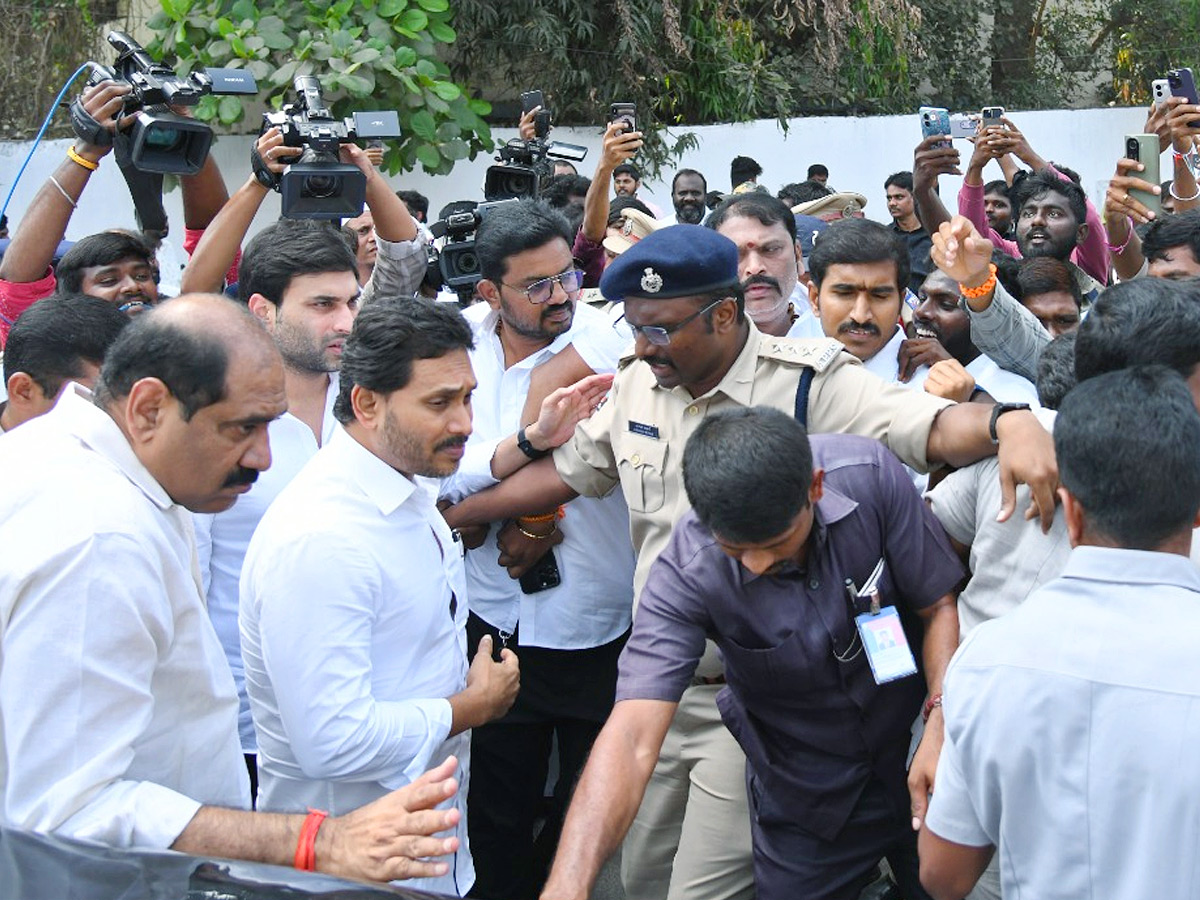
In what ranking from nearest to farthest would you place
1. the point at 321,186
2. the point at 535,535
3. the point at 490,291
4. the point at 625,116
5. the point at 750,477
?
1. the point at 750,477
2. the point at 535,535
3. the point at 490,291
4. the point at 321,186
5. the point at 625,116

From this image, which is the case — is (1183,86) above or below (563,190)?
above

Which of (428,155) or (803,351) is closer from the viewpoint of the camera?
(803,351)

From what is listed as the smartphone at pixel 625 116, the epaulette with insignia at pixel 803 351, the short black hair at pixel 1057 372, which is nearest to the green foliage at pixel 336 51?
the smartphone at pixel 625 116

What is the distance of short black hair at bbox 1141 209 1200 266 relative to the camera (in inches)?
166

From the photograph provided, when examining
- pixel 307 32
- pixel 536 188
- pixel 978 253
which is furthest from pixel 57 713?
pixel 307 32

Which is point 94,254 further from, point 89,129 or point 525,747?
point 525,747

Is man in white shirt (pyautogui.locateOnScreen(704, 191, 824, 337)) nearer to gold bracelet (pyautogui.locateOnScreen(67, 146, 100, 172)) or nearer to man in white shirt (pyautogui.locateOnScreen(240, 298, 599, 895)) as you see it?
man in white shirt (pyautogui.locateOnScreen(240, 298, 599, 895))

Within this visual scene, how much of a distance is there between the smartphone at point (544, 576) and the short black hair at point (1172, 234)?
7.75ft

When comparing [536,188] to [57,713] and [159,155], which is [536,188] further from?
[57,713]

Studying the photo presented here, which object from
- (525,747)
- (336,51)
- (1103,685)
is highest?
(336,51)

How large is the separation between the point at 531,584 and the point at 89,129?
234cm

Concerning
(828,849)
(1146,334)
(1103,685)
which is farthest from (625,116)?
(1103,685)

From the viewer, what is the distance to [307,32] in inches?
378

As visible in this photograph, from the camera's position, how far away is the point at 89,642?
77.5 inches
